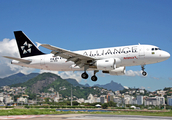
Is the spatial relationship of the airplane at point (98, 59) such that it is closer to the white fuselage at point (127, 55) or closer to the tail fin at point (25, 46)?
the white fuselage at point (127, 55)

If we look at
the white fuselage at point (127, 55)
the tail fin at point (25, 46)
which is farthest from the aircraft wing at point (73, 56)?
the tail fin at point (25, 46)

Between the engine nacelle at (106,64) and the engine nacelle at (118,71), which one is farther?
the engine nacelle at (118,71)

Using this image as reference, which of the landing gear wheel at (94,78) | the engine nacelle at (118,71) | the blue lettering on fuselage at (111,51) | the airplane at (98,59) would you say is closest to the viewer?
the airplane at (98,59)

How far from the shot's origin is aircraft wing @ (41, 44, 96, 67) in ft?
97.2

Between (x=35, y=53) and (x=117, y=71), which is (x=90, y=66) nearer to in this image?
(x=117, y=71)

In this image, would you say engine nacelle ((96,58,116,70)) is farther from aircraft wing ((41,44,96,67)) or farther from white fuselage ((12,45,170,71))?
aircraft wing ((41,44,96,67))

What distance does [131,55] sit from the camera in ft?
102

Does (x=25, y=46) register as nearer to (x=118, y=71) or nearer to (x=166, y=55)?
(x=118, y=71)

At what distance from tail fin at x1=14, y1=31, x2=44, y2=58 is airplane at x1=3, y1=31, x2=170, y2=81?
125cm

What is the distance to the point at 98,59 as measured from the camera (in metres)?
32.7

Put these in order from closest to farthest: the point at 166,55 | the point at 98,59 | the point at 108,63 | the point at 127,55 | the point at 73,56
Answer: the point at 166,55, the point at 108,63, the point at 127,55, the point at 73,56, the point at 98,59

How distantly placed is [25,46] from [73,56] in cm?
1155

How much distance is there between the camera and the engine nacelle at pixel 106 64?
30969mm

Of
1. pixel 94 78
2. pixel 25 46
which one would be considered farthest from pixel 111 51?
Result: pixel 25 46
